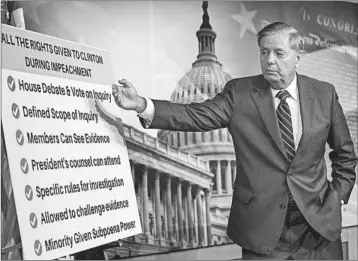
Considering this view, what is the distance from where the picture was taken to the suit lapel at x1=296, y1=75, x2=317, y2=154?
310 cm

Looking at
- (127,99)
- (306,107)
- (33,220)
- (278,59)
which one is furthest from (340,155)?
(33,220)

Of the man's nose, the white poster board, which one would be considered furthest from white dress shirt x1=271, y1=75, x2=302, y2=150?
the white poster board

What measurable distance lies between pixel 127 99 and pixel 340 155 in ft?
4.40

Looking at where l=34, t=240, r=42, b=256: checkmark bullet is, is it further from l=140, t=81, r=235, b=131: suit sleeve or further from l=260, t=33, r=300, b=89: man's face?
l=260, t=33, r=300, b=89: man's face

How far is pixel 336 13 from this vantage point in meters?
3.95

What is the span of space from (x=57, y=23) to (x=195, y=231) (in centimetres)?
153

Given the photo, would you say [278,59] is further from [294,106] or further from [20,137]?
[20,137]

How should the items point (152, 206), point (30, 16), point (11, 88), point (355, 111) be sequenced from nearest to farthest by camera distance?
point (11, 88), point (30, 16), point (152, 206), point (355, 111)

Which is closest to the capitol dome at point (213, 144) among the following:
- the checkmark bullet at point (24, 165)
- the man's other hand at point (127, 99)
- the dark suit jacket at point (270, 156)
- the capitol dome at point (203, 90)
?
the capitol dome at point (203, 90)

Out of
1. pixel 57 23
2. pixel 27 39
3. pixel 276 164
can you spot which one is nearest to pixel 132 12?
pixel 57 23

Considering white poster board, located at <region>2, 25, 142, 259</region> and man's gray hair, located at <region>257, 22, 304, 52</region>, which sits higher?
man's gray hair, located at <region>257, 22, 304, 52</region>

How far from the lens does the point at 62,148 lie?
2.78m

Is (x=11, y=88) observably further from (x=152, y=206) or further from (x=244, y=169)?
(x=244, y=169)

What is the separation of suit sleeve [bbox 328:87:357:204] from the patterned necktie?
29cm
